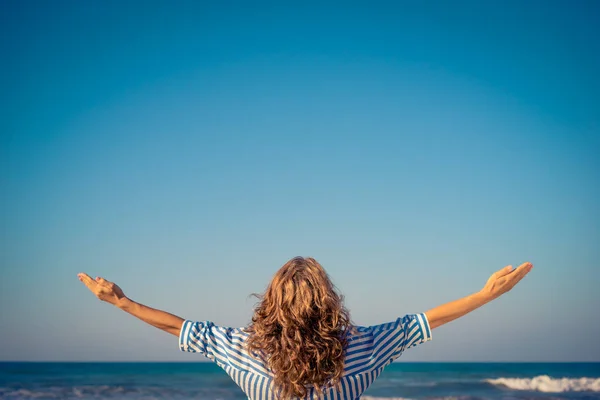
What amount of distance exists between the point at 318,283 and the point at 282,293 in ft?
0.44

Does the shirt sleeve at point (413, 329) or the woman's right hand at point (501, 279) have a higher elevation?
the woman's right hand at point (501, 279)

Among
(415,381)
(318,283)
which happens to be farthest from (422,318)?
(415,381)

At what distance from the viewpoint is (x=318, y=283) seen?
2.21 metres

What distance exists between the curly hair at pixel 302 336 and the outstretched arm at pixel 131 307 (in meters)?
0.35

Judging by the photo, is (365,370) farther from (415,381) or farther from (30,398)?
(415,381)

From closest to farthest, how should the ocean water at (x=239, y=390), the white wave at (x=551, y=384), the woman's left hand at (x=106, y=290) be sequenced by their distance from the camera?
the woman's left hand at (x=106, y=290) → the ocean water at (x=239, y=390) → the white wave at (x=551, y=384)

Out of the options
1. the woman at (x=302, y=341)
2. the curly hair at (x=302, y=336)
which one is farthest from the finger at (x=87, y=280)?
the curly hair at (x=302, y=336)

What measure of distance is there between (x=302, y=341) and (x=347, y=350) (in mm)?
179

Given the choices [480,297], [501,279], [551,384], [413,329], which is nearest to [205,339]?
[413,329]

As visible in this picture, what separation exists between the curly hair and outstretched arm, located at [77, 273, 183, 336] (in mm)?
351

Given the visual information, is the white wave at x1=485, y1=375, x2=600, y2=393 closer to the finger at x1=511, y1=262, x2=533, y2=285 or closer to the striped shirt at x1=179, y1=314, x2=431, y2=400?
the finger at x1=511, y1=262, x2=533, y2=285

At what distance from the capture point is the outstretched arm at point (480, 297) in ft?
7.91

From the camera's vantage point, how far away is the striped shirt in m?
2.22

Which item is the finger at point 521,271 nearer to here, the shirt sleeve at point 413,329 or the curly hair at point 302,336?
the shirt sleeve at point 413,329
